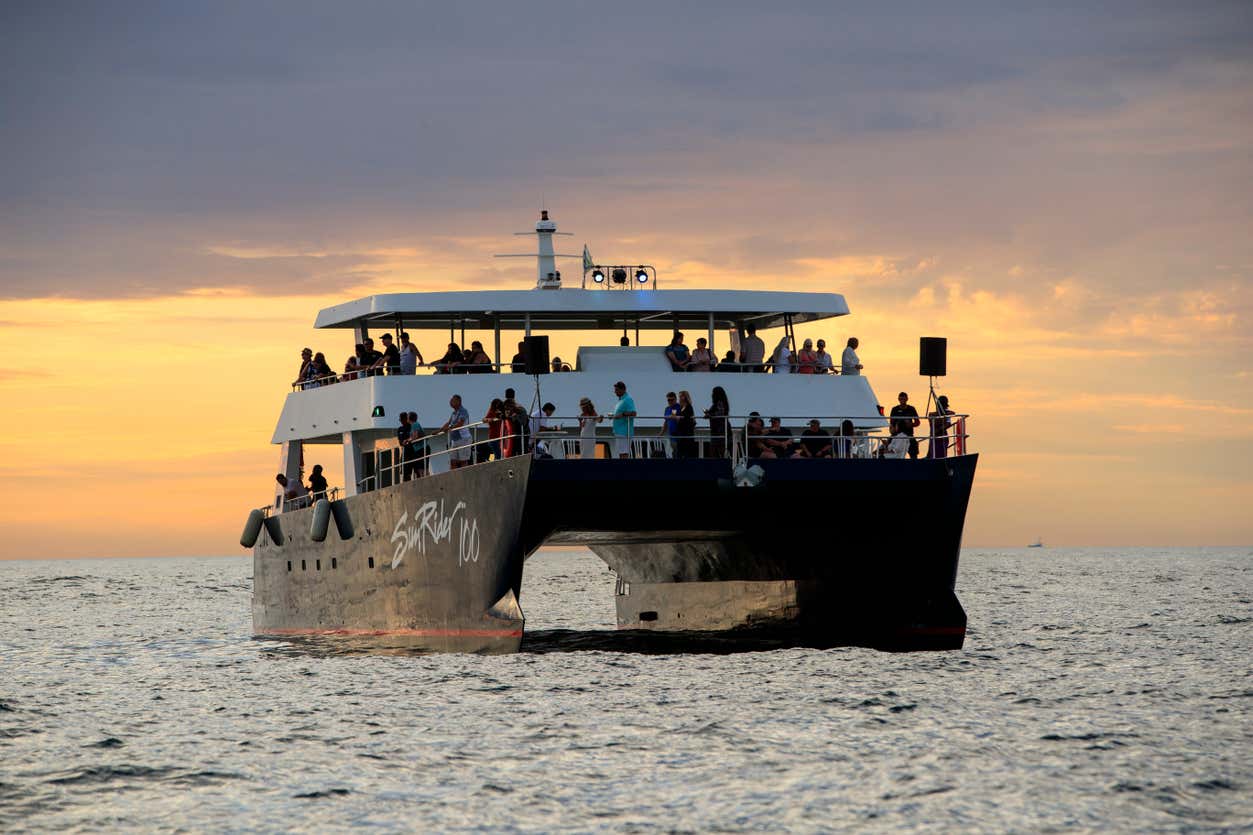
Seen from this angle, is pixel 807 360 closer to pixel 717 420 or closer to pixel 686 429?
pixel 717 420

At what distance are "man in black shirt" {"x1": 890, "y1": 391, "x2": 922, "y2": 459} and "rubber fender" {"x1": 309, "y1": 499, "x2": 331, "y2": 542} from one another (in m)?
8.72

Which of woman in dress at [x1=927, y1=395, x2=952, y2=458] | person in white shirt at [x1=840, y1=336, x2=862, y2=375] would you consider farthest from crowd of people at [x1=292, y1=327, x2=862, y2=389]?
woman in dress at [x1=927, y1=395, x2=952, y2=458]

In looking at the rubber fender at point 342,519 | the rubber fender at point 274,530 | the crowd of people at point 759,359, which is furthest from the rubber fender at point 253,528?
the crowd of people at point 759,359

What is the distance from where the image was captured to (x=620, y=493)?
70.5 feet

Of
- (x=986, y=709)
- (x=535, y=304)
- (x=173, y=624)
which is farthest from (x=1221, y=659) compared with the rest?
(x=173, y=624)

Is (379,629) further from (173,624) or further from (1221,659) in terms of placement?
(173,624)

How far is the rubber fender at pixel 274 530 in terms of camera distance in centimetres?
2986

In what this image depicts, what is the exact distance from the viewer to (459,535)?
22.0m

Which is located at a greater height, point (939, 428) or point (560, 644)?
point (939, 428)

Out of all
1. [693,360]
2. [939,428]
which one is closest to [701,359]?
[693,360]

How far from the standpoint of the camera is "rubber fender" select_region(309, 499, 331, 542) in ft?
86.5

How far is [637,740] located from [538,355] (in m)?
6.62

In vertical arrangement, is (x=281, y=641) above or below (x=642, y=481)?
below

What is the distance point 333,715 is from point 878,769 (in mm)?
6480
